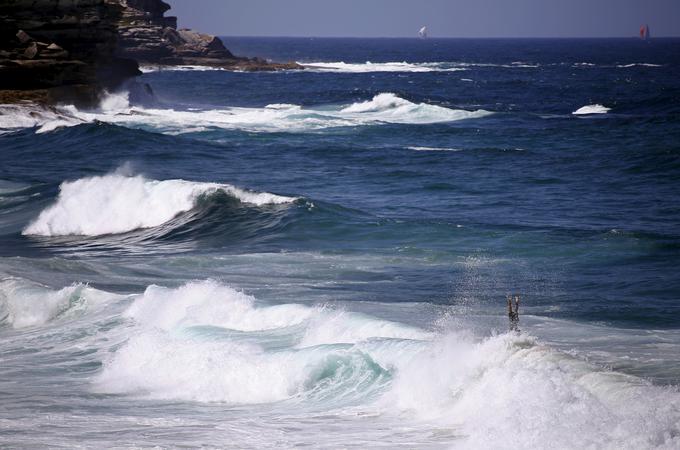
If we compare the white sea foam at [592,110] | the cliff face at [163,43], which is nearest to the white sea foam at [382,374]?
the white sea foam at [592,110]

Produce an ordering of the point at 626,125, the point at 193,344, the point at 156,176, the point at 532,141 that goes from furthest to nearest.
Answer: the point at 626,125 → the point at 532,141 → the point at 156,176 → the point at 193,344

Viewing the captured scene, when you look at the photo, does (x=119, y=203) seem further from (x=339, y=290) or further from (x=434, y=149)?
(x=434, y=149)

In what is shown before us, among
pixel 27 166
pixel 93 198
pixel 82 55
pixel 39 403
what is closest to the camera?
pixel 39 403

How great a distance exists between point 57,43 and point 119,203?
2605 centimetres

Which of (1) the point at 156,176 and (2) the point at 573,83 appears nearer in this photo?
(1) the point at 156,176

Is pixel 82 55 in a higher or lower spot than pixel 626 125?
higher

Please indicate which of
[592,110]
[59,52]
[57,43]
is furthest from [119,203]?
[592,110]

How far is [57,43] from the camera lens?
47.3 meters

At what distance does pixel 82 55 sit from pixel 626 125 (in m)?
24.8

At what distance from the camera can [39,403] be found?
409 inches

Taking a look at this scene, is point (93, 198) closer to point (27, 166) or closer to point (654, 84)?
point (27, 166)

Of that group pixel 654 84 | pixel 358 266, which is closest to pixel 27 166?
pixel 358 266

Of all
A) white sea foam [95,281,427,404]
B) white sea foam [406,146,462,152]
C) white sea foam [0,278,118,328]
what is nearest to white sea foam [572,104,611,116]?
white sea foam [406,146,462,152]

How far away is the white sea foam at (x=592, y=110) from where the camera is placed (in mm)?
50469
